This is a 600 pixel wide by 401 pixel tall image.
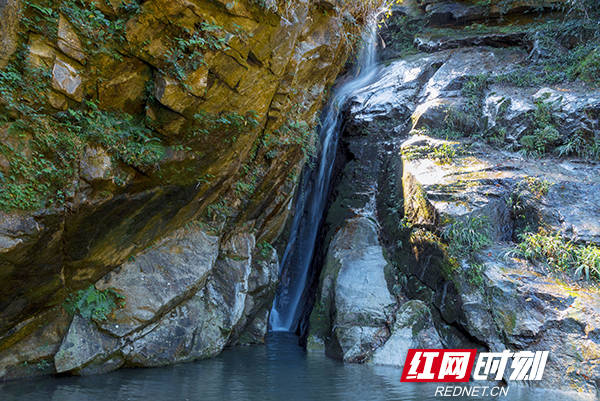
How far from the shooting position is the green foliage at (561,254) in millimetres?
6578

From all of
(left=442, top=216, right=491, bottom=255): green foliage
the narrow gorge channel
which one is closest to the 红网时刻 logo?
the narrow gorge channel

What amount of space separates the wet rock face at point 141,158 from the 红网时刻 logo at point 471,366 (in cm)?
377

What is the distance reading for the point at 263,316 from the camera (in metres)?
9.05

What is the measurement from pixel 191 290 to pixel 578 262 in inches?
289

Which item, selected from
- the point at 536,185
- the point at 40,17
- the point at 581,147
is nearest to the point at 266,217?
the point at 40,17

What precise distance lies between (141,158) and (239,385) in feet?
12.4

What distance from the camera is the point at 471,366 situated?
620 cm

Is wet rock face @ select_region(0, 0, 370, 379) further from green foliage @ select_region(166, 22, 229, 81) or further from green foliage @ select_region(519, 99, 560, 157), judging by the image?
green foliage @ select_region(519, 99, 560, 157)

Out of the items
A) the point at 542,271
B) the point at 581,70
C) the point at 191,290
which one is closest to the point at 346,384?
the point at 191,290

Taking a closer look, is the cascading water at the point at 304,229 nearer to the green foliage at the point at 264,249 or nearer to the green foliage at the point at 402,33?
the green foliage at the point at 264,249

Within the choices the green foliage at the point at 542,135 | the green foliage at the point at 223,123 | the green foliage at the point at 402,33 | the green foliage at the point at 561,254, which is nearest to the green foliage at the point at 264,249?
the green foliage at the point at 223,123

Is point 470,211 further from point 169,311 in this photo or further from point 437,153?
point 169,311

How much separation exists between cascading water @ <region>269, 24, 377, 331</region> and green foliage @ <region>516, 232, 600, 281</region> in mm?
5872

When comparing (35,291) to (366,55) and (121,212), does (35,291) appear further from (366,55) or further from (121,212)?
(366,55)
